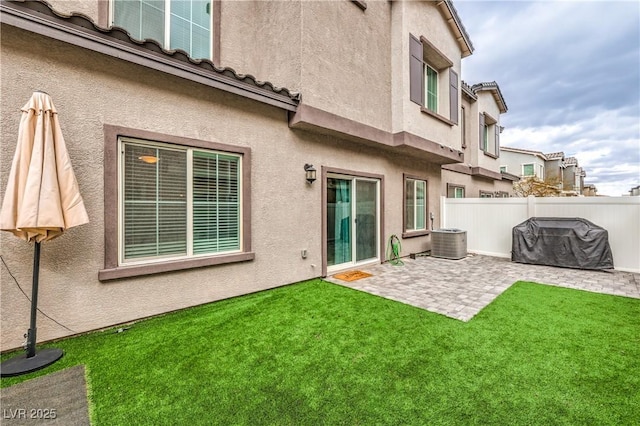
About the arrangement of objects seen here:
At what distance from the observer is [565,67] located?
57.4 feet

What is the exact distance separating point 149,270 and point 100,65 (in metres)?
3.03

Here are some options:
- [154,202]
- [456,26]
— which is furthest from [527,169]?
[154,202]

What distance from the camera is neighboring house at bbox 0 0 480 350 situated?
346 centimetres

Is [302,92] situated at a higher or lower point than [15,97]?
higher

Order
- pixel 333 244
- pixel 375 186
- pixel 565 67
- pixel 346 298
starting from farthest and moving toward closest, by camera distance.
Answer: pixel 565 67 < pixel 375 186 < pixel 333 244 < pixel 346 298

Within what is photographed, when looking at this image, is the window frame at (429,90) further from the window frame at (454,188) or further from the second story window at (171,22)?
the second story window at (171,22)

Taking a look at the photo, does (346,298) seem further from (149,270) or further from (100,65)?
(100,65)

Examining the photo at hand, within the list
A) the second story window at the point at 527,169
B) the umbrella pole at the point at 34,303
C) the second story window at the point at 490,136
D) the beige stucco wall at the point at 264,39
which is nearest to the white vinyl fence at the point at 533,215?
the second story window at the point at 490,136

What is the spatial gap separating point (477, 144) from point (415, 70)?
304 inches

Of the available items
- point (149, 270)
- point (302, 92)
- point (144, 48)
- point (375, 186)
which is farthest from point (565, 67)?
point (149, 270)

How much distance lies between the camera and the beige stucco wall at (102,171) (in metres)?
3.24

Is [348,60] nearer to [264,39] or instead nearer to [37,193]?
[264,39]

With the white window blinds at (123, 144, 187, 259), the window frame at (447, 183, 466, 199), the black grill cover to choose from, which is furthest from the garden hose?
the white window blinds at (123, 144, 187, 259)

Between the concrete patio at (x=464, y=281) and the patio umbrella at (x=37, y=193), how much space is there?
4.93 metres
